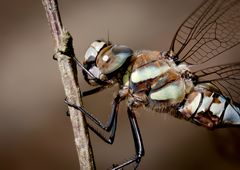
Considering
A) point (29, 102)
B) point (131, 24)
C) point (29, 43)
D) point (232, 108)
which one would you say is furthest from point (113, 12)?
point (232, 108)

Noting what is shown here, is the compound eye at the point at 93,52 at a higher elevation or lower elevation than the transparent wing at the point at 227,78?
higher

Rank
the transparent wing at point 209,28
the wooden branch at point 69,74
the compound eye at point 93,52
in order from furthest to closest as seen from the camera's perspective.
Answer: the transparent wing at point 209,28
the compound eye at point 93,52
the wooden branch at point 69,74

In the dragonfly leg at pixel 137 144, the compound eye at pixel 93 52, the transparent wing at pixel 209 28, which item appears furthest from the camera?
the transparent wing at pixel 209 28

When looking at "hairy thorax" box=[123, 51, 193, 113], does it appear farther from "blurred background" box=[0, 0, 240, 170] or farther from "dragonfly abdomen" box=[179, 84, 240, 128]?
"blurred background" box=[0, 0, 240, 170]

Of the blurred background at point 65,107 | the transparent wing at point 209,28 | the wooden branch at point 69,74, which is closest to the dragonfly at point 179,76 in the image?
the transparent wing at point 209,28

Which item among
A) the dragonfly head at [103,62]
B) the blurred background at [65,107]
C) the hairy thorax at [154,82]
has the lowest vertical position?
the blurred background at [65,107]

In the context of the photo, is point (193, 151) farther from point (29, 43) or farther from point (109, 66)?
point (109, 66)

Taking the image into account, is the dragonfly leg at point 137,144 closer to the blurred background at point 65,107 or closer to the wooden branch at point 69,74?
the wooden branch at point 69,74

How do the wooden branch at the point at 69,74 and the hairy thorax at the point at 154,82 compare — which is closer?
the wooden branch at the point at 69,74
